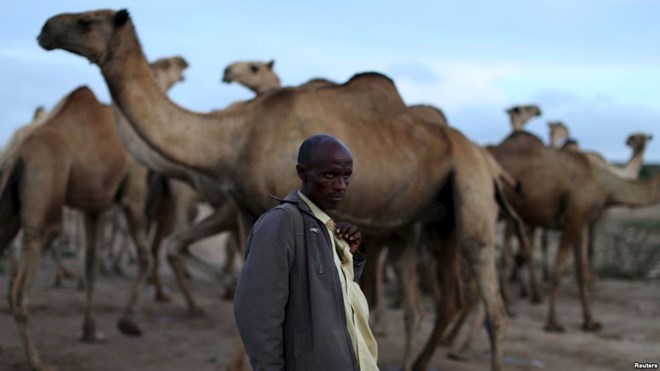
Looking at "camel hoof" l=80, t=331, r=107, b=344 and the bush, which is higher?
"camel hoof" l=80, t=331, r=107, b=344

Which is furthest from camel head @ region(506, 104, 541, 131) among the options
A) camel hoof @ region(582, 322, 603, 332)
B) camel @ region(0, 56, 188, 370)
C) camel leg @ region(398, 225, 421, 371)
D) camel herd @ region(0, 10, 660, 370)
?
camel @ region(0, 56, 188, 370)

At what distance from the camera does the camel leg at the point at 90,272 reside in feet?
26.2

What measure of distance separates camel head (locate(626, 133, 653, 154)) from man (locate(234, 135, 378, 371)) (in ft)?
35.3

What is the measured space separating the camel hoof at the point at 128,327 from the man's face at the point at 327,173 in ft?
19.6

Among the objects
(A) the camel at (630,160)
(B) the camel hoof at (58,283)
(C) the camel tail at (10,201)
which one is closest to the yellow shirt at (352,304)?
(C) the camel tail at (10,201)

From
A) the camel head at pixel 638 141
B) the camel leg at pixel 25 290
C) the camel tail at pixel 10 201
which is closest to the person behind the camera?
the camel leg at pixel 25 290

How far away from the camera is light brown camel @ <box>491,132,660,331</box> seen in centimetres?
1026

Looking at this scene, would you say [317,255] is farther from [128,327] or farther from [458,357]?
[128,327]

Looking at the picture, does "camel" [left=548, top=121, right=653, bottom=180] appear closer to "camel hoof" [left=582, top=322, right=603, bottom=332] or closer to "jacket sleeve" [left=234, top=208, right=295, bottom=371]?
"camel hoof" [left=582, top=322, right=603, bottom=332]

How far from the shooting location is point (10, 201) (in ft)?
22.8

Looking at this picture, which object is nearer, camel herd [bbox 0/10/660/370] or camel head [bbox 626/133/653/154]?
camel herd [bbox 0/10/660/370]

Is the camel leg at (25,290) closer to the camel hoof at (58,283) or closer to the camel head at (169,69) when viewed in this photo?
the camel head at (169,69)

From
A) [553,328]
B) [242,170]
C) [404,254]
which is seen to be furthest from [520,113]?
[242,170]

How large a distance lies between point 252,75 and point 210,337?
3.30m
